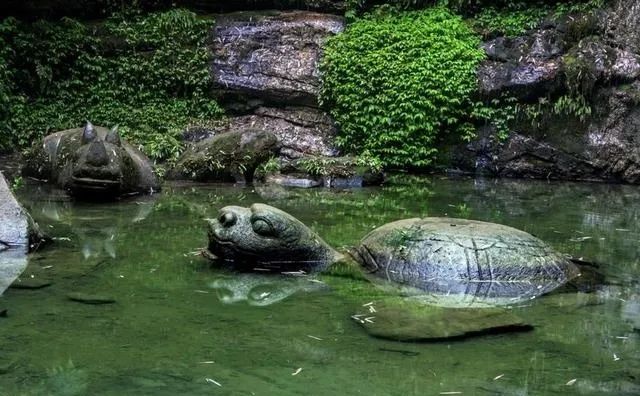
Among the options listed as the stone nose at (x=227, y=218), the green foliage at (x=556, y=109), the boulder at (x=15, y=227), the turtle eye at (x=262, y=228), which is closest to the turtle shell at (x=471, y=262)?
the turtle eye at (x=262, y=228)

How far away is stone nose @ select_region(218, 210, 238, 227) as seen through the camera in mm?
5566

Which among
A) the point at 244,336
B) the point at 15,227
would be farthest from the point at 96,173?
the point at 244,336

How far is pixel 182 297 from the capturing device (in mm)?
4652

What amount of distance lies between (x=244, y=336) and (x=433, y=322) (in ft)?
3.77

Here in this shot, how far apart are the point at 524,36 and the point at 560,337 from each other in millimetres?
11416

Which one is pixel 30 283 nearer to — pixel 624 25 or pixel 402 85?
pixel 402 85

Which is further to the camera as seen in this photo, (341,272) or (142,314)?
(341,272)

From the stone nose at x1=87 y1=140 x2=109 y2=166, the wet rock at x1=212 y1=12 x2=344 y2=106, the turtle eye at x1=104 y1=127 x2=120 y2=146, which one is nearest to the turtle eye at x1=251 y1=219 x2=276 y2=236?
the stone nose at x1=87 y1=140 x2=109 y2=166

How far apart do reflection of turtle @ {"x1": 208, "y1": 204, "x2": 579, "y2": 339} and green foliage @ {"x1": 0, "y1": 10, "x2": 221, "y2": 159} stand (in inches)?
352

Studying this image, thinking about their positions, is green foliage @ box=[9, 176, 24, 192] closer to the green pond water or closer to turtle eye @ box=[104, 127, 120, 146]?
turtle eye @ box=[104, 127, 120, 146]

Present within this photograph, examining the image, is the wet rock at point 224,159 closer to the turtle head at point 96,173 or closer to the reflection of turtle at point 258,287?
the turtle head at point 96,173

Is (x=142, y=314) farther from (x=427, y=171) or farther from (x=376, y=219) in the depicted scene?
(x=427, y=171)

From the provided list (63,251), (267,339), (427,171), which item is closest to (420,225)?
(267,339)

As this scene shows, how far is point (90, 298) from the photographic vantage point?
450cm
